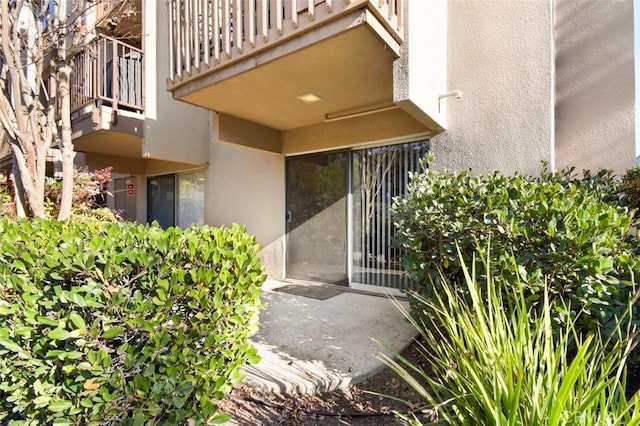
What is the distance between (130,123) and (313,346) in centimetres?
554

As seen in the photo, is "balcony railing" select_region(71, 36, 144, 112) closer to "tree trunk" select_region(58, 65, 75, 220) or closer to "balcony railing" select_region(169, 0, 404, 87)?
"tree trunk" select_region(58, 65, 75, 220)

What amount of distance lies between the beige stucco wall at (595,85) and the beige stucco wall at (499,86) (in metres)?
0.43

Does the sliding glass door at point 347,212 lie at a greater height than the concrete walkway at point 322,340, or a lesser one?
greater

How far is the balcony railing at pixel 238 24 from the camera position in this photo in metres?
3.02

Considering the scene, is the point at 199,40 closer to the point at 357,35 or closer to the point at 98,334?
the point at 357,35

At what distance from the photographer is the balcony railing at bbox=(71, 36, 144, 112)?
20.0 feet

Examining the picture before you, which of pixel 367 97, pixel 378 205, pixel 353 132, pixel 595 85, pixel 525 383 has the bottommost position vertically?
pixel 525 383

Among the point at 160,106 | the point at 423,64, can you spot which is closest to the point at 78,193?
the point at 160,106

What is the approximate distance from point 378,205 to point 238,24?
3122mm

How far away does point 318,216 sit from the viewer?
18.9ft

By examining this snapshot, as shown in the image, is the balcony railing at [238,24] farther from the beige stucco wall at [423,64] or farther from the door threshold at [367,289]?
the door threshold at [367,289]

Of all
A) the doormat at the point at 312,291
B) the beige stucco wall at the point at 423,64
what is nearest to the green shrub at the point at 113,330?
the beige stucco wall at the point at 423,64

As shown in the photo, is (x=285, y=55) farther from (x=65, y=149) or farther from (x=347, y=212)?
(x=65, y=149)

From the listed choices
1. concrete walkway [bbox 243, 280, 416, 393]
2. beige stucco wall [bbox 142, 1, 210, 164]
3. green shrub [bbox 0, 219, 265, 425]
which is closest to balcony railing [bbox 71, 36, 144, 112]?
beige stucco wall [bbox 142, 1, 210, 164]
